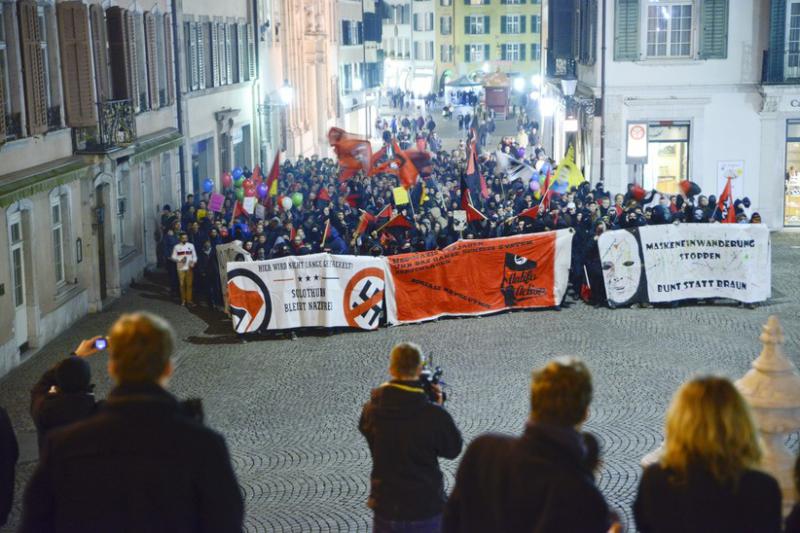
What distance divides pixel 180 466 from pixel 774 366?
3.83m

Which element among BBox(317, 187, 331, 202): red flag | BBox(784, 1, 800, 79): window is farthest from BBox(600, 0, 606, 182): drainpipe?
BBox(317, 187, 331, 202): red flag

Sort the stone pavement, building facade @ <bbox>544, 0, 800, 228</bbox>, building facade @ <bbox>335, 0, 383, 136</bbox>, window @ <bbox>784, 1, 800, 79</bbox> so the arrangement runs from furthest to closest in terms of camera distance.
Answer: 1. building facade @ <bbox>335, 0, 383, 136</bbox>
2. building facade @ <bbox>544, 0, 800, 228</bbox>
3. window @ <bbox>784, 1, 800, 79</bbox>
4. the stone pavement

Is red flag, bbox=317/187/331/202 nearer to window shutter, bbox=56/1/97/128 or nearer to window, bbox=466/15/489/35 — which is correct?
window shutter, bbox=56/1/97/128

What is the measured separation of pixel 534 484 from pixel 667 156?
28387 millimetres

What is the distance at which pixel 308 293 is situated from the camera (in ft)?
64.1

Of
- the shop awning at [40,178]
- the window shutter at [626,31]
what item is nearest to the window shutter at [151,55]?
the shop awning at [40,178]

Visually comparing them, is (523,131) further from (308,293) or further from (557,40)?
(308,293)

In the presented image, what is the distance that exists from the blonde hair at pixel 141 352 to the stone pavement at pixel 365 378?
650 centimetres

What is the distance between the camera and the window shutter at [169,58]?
101 ft

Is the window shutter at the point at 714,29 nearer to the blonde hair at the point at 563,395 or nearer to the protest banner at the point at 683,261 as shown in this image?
the protest banner at the point at 683,261

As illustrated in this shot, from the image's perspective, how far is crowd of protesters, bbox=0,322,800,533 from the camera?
436 cm

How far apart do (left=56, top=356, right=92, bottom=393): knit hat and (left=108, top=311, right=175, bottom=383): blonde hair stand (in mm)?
3688

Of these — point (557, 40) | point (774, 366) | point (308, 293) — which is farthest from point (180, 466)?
point (557, 40)

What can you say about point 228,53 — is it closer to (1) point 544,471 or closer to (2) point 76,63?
(2) point 76,63
